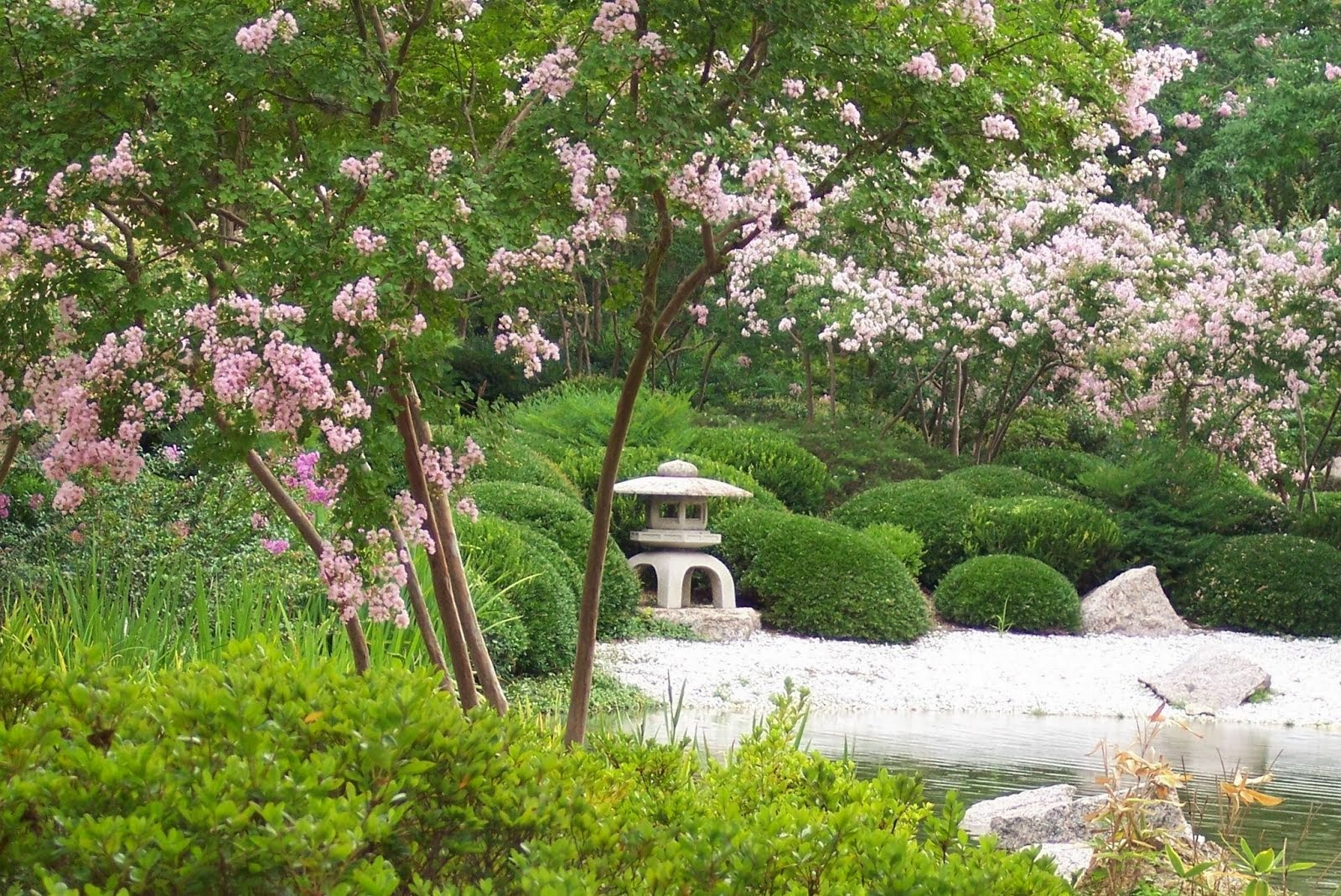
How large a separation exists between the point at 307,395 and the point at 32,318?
0.99m

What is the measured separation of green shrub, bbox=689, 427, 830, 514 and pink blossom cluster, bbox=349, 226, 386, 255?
1044cm

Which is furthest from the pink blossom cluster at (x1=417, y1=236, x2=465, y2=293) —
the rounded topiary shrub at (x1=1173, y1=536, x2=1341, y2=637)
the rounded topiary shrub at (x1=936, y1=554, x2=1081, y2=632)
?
the rounded topiary shrub at (x1=1173, y1=536, x2=1341, y2=637)

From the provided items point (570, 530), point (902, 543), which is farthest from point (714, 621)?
point (902, 543)

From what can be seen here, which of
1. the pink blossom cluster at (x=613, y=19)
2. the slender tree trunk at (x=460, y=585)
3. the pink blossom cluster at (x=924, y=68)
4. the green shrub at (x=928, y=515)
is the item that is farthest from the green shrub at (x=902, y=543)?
the pink blossom cluster at (x=613, y=19)

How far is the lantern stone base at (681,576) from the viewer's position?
10.6 meters

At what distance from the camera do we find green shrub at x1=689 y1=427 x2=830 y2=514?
542 inches

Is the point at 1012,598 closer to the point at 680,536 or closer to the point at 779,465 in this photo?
the point at 680,536

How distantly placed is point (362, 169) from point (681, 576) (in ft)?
24.6

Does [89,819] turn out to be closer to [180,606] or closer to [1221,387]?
[180,606]

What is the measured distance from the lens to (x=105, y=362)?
324 cm

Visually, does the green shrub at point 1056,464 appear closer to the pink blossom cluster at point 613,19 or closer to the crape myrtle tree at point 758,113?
the crape myrtle tree at point 758,113

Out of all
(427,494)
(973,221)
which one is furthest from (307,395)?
(973,221)

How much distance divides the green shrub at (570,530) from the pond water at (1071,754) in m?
1.88

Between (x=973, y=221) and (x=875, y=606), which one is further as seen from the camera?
(x=973, y=221)
